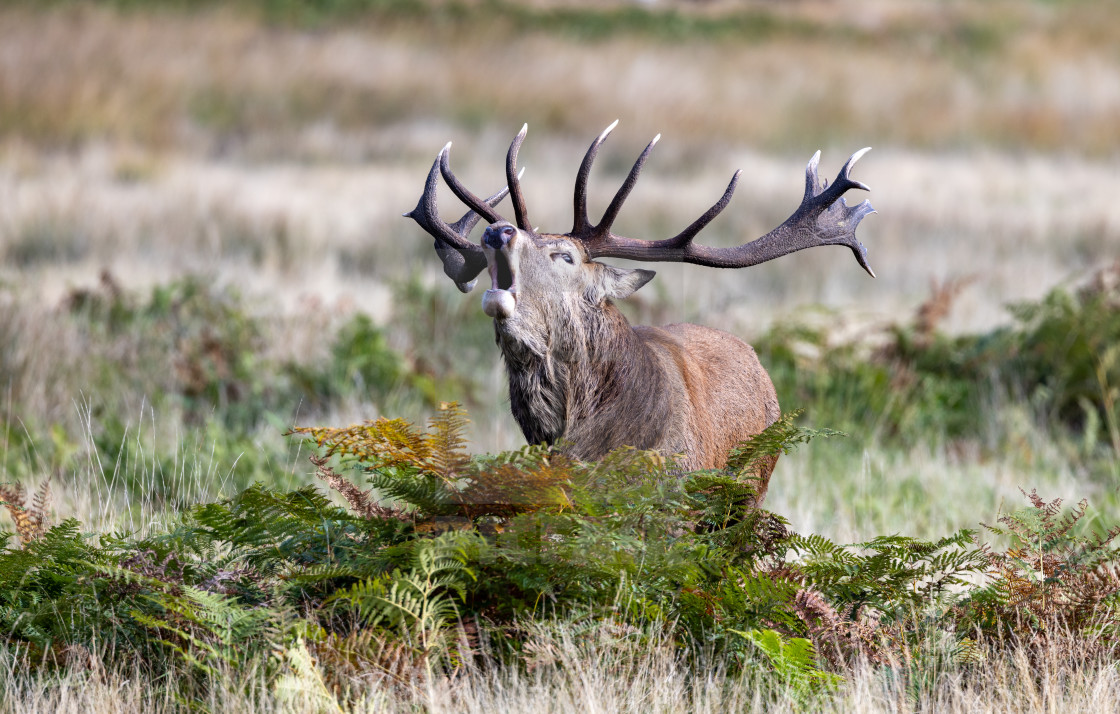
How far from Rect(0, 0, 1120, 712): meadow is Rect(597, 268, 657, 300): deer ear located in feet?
3.11

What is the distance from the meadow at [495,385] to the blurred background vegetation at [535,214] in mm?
62

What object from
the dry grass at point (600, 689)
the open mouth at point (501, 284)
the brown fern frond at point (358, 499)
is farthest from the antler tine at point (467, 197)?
the dry grass at point (600, 689)

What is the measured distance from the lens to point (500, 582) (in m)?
3.77

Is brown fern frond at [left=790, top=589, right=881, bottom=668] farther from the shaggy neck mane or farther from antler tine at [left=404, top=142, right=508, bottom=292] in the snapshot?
antler tine at [left=404, top=142, right=508, bottom=292]

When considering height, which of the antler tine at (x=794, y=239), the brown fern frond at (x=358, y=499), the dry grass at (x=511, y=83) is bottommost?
the brown fern frond at (x=358, y=499)

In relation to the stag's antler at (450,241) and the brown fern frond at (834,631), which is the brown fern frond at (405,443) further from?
the brown fern frond at (834,631)

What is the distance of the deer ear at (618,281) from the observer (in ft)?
15.1

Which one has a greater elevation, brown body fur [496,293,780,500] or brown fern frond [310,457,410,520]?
brown body fur [496,293,780,500]

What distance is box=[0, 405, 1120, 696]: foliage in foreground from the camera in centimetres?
358

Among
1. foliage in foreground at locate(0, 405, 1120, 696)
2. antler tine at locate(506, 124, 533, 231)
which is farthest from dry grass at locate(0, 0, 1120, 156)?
foliage in foreground at locate(0, 405, 1120, 696)

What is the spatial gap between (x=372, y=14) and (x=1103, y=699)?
25.7 m

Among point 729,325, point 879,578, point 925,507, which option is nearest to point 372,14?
point 729,325

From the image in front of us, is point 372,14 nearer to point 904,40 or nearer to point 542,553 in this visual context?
point 904,40

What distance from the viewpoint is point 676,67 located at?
2453 cm
